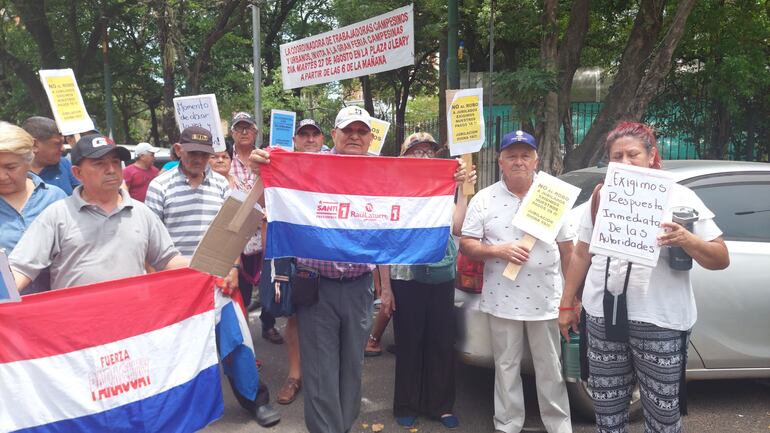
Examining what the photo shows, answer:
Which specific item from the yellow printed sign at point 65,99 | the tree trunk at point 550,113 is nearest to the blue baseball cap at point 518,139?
the yellow printed sign at point 65,99

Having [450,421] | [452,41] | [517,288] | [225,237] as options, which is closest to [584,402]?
[450,421]

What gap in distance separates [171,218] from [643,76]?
24.6 ft

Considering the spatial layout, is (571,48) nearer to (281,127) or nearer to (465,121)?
(281,127)

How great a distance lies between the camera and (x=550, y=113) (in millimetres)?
9227

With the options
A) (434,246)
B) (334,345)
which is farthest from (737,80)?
(334,345)

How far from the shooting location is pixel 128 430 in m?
2.83

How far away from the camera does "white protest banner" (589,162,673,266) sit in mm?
2807

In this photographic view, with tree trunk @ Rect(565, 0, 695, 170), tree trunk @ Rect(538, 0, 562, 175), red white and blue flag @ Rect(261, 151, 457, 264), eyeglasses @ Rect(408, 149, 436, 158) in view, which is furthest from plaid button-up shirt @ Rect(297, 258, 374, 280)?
tree trunk @ Rect(565, 0, 695, 170)

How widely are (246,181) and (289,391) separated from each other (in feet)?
6.09

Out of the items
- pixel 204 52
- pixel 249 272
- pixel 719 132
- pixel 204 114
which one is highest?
pixel 204 52

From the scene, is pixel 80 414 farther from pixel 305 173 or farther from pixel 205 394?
pixel 305 173

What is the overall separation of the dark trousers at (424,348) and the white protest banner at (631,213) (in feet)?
4.72

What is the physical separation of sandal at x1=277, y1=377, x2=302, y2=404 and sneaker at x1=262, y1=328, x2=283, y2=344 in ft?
3.90

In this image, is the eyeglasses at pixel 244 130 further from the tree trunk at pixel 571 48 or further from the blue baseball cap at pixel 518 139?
the tree trunk at pixel 571 48
